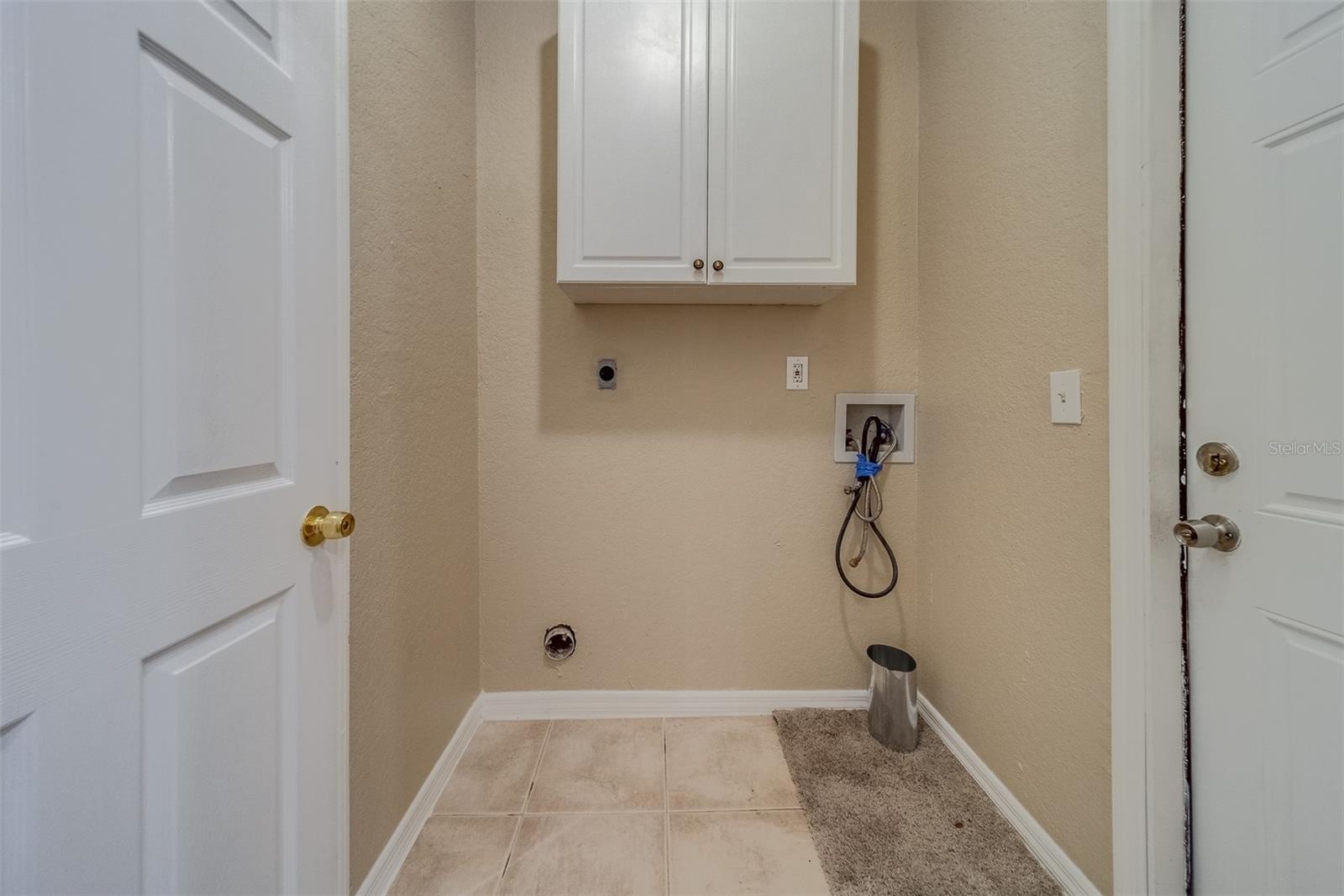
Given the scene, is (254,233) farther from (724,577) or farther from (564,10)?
(724,577)

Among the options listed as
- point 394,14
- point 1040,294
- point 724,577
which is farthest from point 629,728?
point 394,14

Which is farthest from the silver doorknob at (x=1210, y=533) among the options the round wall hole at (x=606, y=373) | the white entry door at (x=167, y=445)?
the white entry door at (x=167, y=445)

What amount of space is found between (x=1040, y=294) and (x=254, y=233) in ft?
5.08

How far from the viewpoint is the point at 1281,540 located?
0.71m

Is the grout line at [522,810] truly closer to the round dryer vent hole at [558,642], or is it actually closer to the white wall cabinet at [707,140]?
the round dryer vent hole at [558,642]

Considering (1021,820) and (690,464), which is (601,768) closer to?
(690,464)

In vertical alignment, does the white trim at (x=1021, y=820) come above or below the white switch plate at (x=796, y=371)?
below

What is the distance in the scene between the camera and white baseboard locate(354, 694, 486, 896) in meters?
0.97

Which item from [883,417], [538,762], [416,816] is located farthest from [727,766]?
[883,417]

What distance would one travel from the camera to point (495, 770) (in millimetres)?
1324

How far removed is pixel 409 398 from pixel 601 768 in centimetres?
119

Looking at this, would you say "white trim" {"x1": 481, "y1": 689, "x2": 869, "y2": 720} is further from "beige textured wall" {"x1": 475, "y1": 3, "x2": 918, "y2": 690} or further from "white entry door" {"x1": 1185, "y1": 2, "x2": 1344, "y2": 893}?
"white entry door" {"x1": 1185, "y1": 2, "x2": 1344, "y2": 893}

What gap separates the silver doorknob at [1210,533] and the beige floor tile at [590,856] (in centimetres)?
126

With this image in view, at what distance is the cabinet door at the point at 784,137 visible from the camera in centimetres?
124
